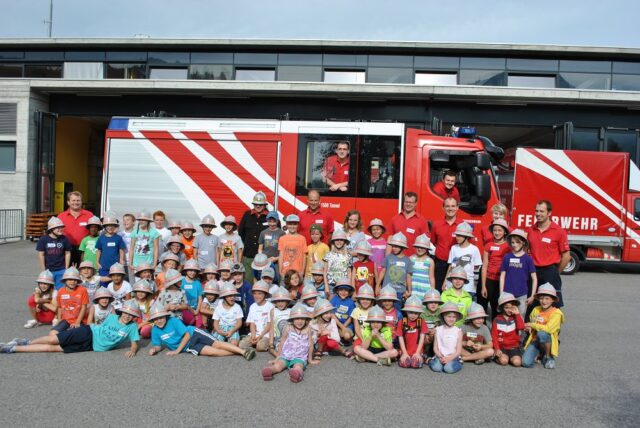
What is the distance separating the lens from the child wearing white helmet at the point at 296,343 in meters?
5.48

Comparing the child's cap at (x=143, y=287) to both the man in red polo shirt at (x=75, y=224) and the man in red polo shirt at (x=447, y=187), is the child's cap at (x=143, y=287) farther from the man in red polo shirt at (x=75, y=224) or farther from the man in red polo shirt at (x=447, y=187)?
the man in red polo shirt at (x=447, y=187)

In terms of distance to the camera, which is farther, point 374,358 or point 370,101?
point 370,101

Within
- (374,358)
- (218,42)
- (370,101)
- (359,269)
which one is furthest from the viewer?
(218,42)

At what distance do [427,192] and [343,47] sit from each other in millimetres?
11862

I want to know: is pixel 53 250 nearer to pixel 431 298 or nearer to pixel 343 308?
pixel 343 308

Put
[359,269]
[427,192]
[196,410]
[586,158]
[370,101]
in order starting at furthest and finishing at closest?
[370,101] < [586,158] < [427,192] < [359,269] < [196,410]

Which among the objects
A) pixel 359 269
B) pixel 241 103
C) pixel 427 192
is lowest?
pixel 359 269

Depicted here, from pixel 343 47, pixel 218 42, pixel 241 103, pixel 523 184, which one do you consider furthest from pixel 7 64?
pixel 523 184

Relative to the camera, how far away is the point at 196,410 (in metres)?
4.31

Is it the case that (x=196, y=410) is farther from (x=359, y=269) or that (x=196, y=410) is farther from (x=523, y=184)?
(x=523, y=184)

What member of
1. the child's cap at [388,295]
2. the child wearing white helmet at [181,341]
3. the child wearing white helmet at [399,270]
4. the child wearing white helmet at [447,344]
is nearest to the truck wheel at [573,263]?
the child wearing white helmet at [399,270]

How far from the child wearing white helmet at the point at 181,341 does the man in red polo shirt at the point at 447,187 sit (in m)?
4.45

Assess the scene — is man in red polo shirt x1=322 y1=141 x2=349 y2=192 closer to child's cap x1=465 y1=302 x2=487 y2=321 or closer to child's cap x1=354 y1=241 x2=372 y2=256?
child's cap x1=354 y1=241 x2=372 y2=256

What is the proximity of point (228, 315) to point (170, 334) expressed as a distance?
2.41 feet
